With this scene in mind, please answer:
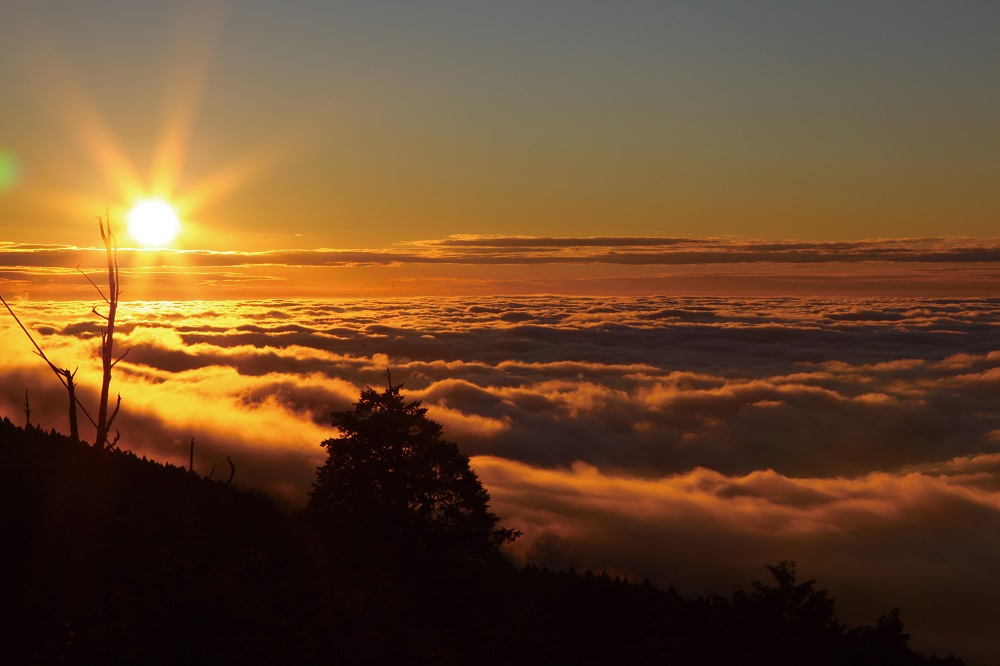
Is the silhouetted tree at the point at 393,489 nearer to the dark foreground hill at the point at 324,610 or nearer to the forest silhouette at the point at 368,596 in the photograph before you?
the forest silhouette at the point at 368,596

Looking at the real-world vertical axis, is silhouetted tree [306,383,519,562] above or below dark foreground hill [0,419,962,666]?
above

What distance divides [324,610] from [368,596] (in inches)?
58.0

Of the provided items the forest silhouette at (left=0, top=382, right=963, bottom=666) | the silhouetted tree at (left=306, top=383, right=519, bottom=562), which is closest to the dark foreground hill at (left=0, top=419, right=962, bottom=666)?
the forest silhouette at (left=0, top=382, right=963, bottom=666)

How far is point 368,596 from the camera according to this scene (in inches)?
966

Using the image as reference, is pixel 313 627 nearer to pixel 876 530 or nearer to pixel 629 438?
pixel 876 530

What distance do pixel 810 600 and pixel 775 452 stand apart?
175652 millimetres

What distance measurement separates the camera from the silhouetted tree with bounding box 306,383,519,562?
29.6 meters

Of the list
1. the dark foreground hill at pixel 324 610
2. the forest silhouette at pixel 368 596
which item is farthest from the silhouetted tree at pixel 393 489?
the dark foreground hill at pixel 324 610

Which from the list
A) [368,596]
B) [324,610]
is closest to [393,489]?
[368,596]

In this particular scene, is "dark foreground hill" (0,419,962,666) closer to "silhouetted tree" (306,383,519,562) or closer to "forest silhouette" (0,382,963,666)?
"forest silhouette" (0,382,963,666)

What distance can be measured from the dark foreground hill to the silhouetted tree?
64 centimetres

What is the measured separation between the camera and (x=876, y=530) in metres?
123

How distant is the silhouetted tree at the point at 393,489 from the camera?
1167 inches

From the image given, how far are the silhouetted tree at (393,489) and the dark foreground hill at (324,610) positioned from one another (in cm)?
64
